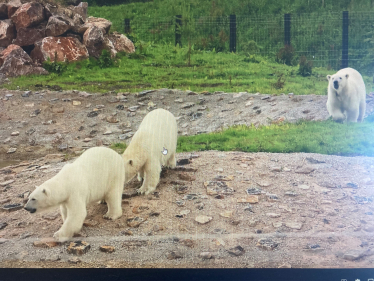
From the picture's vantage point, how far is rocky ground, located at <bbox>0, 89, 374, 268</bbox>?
2508 mm

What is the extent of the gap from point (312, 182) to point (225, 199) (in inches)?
20.5

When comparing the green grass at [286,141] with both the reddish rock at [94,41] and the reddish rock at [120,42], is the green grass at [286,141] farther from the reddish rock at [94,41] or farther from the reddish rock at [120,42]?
the reddish rock at [94,41]

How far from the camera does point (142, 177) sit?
2.79 meters

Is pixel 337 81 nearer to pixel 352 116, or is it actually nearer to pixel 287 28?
pixel 352 116

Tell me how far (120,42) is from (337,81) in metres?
1.38

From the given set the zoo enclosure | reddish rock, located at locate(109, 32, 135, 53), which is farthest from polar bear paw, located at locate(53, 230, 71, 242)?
the zoo enclosure

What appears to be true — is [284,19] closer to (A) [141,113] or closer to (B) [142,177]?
(A) [141,113]

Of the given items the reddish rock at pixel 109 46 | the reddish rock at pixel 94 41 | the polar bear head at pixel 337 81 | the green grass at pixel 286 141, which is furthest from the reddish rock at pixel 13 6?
the polar bear head at pixel 337 81

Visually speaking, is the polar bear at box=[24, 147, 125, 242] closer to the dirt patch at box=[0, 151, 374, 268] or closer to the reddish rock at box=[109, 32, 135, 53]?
the dirt patch at box=[0, 151, 374, 268]

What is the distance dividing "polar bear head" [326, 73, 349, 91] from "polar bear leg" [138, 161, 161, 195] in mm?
1208

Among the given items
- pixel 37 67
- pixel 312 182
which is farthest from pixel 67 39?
pixel 312 182

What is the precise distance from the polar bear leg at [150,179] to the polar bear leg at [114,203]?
0.53 ft

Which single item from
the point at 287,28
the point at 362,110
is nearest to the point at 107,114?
the point at 287,28

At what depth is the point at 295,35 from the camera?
9.36 feet
